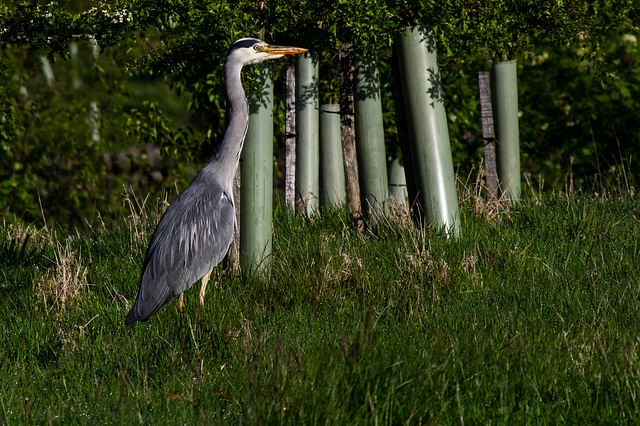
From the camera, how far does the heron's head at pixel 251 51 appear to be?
4551mm

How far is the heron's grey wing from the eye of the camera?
441 centimetres


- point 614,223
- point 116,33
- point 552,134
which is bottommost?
point 614,223

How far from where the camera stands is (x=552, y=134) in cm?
1132

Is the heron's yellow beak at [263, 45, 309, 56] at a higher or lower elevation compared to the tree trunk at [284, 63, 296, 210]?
higher

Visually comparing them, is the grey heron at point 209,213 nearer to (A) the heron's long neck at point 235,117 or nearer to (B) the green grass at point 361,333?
(A) the heron's long neck at point 235,117

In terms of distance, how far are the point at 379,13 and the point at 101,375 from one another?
3.11 metres

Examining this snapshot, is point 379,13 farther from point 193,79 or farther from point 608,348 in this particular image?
point 193,79

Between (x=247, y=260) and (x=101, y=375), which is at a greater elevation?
(x=247, y=260)

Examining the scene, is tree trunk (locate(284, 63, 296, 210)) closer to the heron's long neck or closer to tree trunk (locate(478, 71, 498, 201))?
tree trunk (locate(478, 71, 498, 201))

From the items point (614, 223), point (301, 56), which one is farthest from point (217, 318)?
point (301, 56)

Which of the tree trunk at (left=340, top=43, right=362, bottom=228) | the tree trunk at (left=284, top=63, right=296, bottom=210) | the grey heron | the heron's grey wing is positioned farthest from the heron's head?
the tree trunk at (left=284, top=63, right=296, bottom=210)

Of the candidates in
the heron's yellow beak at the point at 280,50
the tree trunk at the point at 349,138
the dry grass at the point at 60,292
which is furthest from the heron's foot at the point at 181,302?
the tree trunk at the point at 349,138

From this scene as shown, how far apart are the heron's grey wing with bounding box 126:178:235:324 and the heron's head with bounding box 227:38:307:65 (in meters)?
0.94

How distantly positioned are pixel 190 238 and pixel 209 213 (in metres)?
0.24
